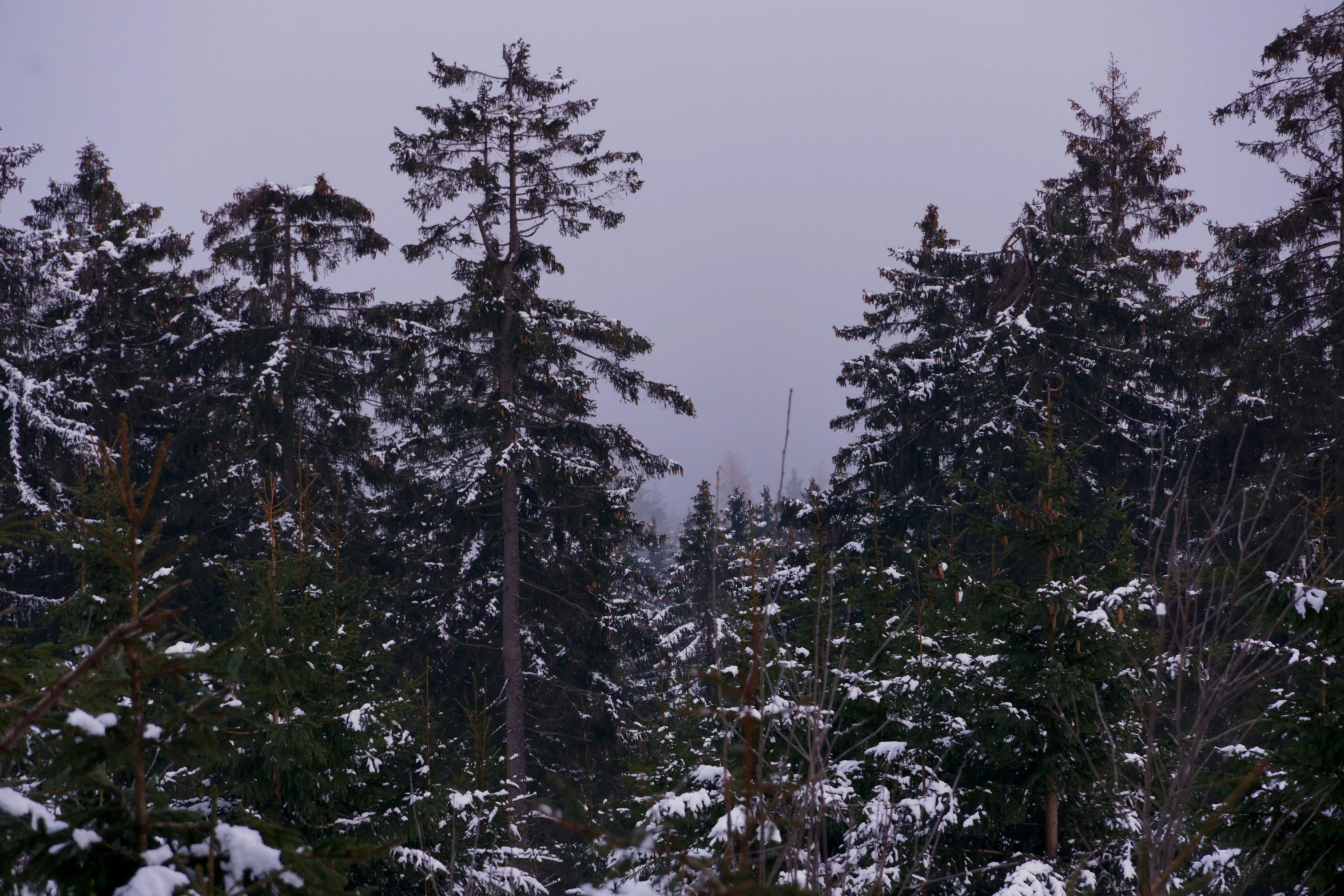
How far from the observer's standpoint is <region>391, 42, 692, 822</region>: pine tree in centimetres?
1753

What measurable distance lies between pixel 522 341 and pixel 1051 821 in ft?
41.4

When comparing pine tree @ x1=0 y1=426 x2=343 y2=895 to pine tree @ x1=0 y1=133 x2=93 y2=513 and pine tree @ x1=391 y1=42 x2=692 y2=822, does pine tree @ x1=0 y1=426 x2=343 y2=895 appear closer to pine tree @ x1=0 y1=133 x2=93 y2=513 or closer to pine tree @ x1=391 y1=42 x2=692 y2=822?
pine tree @ x1=391 y1=42 x2=692 y2=822

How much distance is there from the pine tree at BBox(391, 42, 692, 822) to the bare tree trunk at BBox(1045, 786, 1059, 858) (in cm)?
1141

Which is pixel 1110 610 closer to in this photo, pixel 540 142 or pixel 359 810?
pixel 359 810

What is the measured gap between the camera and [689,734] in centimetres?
1052

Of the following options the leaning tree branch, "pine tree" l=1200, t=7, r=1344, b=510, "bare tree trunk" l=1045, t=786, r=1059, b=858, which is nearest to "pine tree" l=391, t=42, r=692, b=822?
"pine tree" l=1200, t=7, r=1344, b=510

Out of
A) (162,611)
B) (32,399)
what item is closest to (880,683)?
(162,611)

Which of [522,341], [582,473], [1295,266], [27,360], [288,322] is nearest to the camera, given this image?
[1295,266]

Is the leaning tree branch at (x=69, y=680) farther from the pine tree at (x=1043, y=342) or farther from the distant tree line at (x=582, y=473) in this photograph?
the pine tree at (x=1043, y=342)

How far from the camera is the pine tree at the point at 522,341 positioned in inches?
690

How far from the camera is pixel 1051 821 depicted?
25.4 ft

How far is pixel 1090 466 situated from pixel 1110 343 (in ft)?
9.62

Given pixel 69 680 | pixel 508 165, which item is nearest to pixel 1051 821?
pixel 69 680

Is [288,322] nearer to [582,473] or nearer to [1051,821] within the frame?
[582,473]
